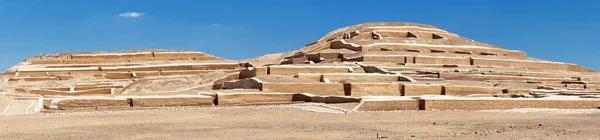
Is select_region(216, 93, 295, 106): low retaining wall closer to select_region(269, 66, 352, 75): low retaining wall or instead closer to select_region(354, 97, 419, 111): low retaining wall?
select_region(354, 97, 419, 111): low retaining wall

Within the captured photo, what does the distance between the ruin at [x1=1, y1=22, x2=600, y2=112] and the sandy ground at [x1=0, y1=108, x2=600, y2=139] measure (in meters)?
2.25

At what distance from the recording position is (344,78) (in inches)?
1054

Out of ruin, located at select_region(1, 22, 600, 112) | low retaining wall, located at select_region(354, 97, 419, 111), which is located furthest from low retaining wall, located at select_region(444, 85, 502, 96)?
low retaining wall, located at select_region(354, 97, 419, 111)

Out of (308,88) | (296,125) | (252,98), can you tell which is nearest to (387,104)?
(252,98)

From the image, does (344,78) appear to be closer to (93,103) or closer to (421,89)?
(421,89)

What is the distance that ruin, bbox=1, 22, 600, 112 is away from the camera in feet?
63.5

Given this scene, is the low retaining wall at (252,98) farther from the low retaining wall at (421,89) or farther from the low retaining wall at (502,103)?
the low retaining wall at (502,103)

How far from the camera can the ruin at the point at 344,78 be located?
19359 millimetres

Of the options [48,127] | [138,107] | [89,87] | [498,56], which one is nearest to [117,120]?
[48,127]

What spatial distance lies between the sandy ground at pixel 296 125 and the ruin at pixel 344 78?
2249 mm

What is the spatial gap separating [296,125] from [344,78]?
13496 millimetres

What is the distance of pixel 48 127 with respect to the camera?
1332 centimetres

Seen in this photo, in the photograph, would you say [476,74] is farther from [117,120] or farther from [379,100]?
[117,120]

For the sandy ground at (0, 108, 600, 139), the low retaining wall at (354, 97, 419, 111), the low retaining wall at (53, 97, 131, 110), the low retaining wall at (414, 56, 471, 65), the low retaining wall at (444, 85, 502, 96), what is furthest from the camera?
the low retaining wall at (414, 56, 471, 65)
